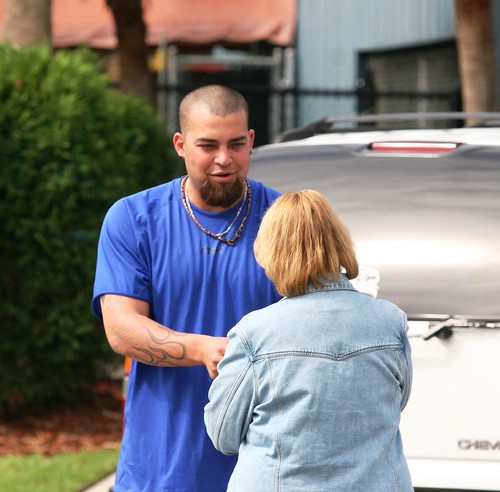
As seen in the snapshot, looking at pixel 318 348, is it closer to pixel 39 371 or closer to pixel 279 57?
pixel 39 371

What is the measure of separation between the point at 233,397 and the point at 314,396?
8.2 inches

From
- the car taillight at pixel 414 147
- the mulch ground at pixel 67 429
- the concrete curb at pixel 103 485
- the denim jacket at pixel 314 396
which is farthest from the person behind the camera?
the mulch ground at pixel 67 429

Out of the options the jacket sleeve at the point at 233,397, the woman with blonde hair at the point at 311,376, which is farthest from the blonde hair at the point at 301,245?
the jacket sleeve at the point at 233,397

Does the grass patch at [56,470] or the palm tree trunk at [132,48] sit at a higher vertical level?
the palm tree trunk at [132,48]

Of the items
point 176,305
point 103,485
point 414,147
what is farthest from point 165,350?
point 103,485

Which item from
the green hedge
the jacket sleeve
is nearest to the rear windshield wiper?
the jacket sleeve

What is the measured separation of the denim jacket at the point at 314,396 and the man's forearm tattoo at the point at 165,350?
0.29m

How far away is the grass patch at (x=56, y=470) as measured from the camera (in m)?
6.19

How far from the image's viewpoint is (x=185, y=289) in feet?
10.8

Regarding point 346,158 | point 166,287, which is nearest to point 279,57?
point 346,158

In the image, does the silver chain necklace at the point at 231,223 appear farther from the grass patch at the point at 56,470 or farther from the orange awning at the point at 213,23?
the orange awning at the point at 213,23

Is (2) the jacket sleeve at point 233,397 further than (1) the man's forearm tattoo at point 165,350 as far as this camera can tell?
No

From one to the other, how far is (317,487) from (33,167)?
470 cm

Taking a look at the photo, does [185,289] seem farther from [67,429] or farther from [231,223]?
[67,429]
